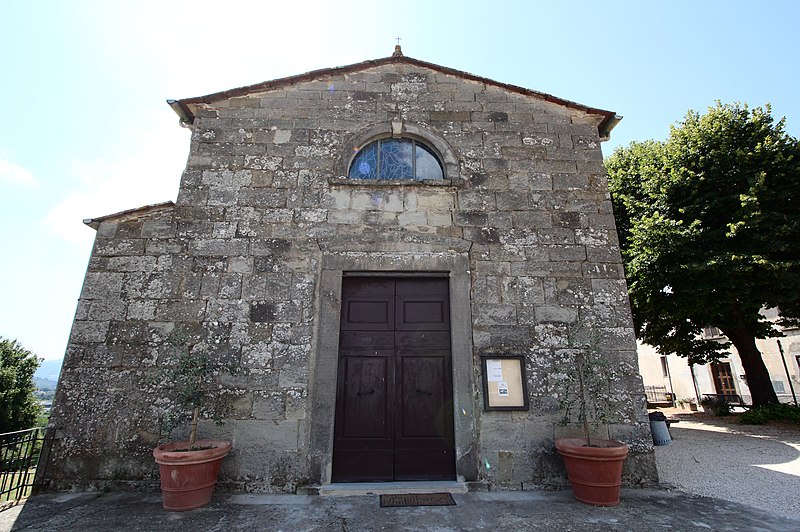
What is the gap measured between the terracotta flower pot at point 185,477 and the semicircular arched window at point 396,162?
372 centimetres

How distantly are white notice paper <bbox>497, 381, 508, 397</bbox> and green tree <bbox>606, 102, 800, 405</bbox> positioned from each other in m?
7.25

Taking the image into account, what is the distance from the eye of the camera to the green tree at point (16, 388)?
12.2 metres

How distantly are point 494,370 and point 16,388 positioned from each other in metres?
15.8

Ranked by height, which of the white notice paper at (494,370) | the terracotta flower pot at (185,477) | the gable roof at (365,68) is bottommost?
the terracotta flower pot at (185,477)

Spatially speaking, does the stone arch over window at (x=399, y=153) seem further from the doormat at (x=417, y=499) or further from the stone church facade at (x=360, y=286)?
the doormat at (x=417, y=499)

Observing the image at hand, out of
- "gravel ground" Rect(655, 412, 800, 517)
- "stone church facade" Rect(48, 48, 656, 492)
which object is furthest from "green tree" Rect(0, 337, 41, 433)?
"gravel ground" Rect(655, 412, 800, 517)

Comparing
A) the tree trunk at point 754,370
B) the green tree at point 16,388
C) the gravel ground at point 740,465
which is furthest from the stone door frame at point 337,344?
the green tree at point 16,388

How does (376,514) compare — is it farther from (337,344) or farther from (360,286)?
(360,286)

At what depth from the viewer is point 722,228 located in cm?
940

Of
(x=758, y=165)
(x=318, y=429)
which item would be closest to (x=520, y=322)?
(x=318, y=429)

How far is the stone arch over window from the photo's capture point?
17.8ft

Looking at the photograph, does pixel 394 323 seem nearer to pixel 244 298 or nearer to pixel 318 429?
pixel 318 429

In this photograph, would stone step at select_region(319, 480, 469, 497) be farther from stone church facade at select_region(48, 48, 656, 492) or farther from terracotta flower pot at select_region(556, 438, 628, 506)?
terracotta flower pot at select_region(556, 438, 628, 506)

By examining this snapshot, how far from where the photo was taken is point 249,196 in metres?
5.16
